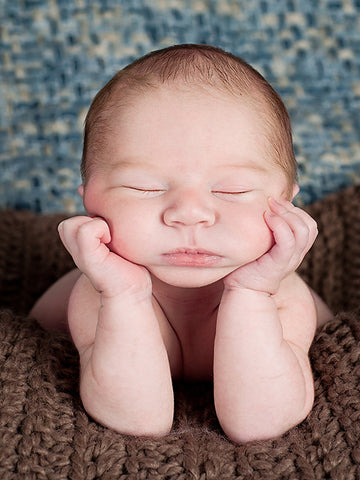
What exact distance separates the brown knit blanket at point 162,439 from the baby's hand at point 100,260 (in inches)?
6.7

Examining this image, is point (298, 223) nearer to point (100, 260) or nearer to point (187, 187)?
point (187, 187)

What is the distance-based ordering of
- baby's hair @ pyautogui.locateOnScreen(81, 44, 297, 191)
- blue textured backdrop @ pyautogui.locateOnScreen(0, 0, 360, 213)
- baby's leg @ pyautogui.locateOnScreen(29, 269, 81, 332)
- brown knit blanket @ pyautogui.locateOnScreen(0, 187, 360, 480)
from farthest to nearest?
blue textured backdrop @ pyautogui.locateOnScreen(0, 0, 360, 213) → baby's leg @ pyautogui.locateOnScreen(29, 269, 81, 332) → baby's hair @ pyautogui.locateOnScreen(81, 44, 297, 191) → brown knit blanket @ pyautogui.locateOnScreen(0, 187, 360, 480)

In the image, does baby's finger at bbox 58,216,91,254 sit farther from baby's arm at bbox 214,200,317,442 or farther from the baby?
baby's arm at bbox 214,200,317,442

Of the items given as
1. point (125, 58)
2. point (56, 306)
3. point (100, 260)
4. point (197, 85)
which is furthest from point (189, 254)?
point (125, 58)

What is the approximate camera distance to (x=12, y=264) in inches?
60.2

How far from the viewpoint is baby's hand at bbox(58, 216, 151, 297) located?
0.92 meters

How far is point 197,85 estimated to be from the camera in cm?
96

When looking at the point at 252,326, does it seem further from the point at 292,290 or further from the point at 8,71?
the point at 8,71

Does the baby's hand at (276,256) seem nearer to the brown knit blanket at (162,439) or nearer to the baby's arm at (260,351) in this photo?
the baby's arm at (260,351)

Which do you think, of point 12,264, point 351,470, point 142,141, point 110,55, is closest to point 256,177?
point 142,141

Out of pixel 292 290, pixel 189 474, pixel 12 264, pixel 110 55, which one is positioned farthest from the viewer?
pixel 110 55

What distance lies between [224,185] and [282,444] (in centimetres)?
33

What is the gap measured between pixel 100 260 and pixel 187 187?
0.14 meters

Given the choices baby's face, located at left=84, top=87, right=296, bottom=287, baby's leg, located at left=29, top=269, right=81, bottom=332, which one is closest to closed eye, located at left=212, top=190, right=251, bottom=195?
baby's face, located at left=84, top=87, right=296, bottom=287
